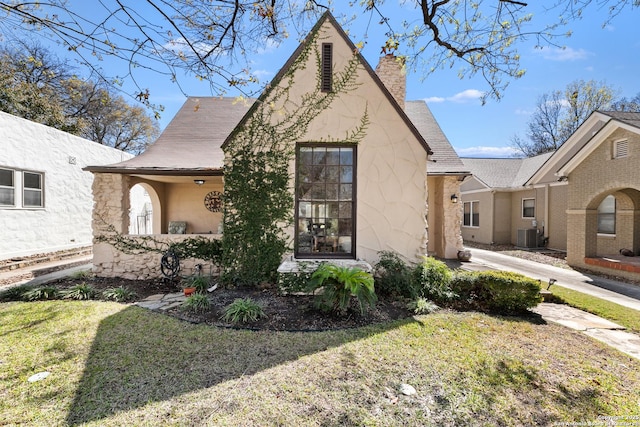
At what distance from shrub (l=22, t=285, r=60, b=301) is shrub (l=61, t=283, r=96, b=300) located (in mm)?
197

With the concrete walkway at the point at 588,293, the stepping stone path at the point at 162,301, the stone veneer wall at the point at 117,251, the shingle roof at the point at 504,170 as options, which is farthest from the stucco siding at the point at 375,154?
the shingle roof at the point at 504,170

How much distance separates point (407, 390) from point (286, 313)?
8.63 feet

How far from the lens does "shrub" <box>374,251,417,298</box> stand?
5.89 meters

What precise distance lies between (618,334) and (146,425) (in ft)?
22.6

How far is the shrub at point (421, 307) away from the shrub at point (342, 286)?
1069 mm

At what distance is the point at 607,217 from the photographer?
11.0 metres

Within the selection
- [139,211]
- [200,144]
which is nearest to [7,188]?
[200,144]

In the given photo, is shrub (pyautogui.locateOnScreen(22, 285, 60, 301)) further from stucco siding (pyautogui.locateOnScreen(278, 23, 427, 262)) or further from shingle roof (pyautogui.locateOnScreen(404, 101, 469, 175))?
shingle roof (pyautogui.locateOnScreen(404, 101, 469, 175))

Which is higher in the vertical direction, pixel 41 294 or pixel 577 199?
pixel 577 199

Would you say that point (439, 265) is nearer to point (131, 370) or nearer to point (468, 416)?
point (468, 416)

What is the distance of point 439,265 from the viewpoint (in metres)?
6.13

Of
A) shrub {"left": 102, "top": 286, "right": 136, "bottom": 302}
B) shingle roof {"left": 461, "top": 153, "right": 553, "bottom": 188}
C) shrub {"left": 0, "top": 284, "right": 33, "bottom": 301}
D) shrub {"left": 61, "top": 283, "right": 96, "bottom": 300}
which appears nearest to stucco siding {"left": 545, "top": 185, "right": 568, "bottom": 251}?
shingle roof {"left": 461, "top": 153, "right": 553, "bottom": 188}

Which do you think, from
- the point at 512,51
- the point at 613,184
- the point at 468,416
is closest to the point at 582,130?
the point at 613,184

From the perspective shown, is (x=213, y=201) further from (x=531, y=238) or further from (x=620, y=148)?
(x=531, y=238)
